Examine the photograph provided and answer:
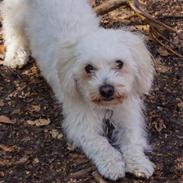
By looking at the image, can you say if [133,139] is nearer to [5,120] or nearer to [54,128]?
[54,128]

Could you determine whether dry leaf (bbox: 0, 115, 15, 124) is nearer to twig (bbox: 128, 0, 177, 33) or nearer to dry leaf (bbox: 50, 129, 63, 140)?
dry leaf (bbox: 50, 129, 63, 140)

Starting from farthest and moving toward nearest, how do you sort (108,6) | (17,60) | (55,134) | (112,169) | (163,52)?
(108,6) → (17,60) → (163,52) → (55,134) → (112,169)

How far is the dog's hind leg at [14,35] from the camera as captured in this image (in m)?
6.04

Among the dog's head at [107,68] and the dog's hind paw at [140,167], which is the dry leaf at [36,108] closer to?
the dog's head at [107,68]

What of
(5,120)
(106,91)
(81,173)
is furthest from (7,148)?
(106,91)

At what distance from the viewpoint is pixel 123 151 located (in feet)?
15.0

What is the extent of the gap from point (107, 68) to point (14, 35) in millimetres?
2154

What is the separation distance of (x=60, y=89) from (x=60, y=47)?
49 cm

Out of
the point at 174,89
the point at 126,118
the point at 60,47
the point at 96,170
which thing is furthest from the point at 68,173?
the point at 174,89

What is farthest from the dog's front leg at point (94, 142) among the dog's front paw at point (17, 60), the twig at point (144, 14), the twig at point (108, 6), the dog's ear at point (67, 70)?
the twig at point (108, 6)

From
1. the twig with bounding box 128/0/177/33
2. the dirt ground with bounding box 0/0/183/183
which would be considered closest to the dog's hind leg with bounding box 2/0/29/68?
the dirt ground with bounding box 0/0/183/183

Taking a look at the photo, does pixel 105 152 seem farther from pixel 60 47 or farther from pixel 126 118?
pixel 60 47

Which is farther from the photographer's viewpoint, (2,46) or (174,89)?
(2,46)

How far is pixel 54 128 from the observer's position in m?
5.04
